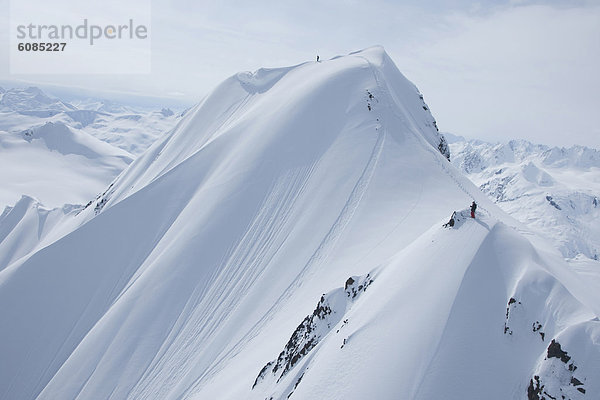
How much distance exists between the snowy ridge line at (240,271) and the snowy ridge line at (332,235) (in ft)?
9.94

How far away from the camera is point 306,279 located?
27.2m

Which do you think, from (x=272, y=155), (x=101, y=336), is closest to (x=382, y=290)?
(x=272, y=155)

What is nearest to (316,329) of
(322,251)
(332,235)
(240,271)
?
(322,251)

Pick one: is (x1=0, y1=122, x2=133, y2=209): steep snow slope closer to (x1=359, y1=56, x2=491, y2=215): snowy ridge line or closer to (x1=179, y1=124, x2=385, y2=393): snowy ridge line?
(x1=359, y1=56, x2=491, y2=215): snowy ridge line

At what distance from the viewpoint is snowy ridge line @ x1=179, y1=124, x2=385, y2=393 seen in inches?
1046

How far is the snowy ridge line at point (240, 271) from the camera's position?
93.1 ft

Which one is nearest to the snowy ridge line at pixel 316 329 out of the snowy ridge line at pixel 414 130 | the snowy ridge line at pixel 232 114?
the snowy ridge line at pixel 414 130

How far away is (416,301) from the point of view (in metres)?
14.1

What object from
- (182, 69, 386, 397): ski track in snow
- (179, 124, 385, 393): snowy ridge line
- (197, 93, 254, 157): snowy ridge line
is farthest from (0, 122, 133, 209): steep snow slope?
(179, 124, 385, 393): snowy ridge line

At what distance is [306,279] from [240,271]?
8013 millimetres

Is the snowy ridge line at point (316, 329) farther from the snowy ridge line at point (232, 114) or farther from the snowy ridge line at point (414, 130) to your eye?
the snowy ridge line at point (232, 114)

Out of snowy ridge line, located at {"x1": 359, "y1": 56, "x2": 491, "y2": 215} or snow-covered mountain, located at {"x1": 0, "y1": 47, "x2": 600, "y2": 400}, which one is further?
snowy ridge line, located at {"x1": 359, "y1": 56, "x2": 491, "y2": 215}

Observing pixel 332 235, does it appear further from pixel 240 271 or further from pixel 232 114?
pixel 232 114

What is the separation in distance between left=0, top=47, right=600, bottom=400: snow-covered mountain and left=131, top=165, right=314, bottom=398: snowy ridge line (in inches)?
7.5
